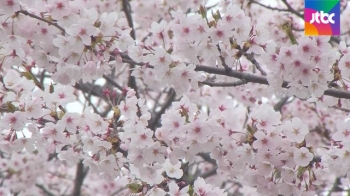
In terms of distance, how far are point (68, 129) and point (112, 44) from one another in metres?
0.55

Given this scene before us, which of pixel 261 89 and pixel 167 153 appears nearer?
pixel 167 153

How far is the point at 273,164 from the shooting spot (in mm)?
3057

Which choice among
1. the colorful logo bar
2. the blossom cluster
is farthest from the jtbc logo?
the blossom cluster

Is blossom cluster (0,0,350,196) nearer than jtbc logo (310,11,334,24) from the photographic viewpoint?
Yes

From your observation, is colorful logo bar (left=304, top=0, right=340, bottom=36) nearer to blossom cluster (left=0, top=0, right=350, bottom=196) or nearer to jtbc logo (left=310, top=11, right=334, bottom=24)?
jtbc logo (left=310, top=11, right=334, bottom=24)

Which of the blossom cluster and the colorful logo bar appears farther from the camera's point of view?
the colorful logo bar

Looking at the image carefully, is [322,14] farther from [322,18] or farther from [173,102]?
[173,102]

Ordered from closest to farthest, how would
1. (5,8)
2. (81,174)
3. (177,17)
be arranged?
(5,8) < (177,17) < (81,174)

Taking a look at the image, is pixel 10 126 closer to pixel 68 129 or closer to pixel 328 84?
pixel 68 129

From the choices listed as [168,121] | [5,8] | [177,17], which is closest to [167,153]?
[168,121]

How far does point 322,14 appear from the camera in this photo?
4.59 m

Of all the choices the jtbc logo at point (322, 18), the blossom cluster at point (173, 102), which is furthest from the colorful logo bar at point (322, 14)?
the blossom cluster at point (173, 102)

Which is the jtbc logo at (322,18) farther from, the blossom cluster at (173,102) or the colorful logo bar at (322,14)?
the blossom cluster at (173,102)

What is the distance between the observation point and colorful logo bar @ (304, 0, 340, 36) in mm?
4312
